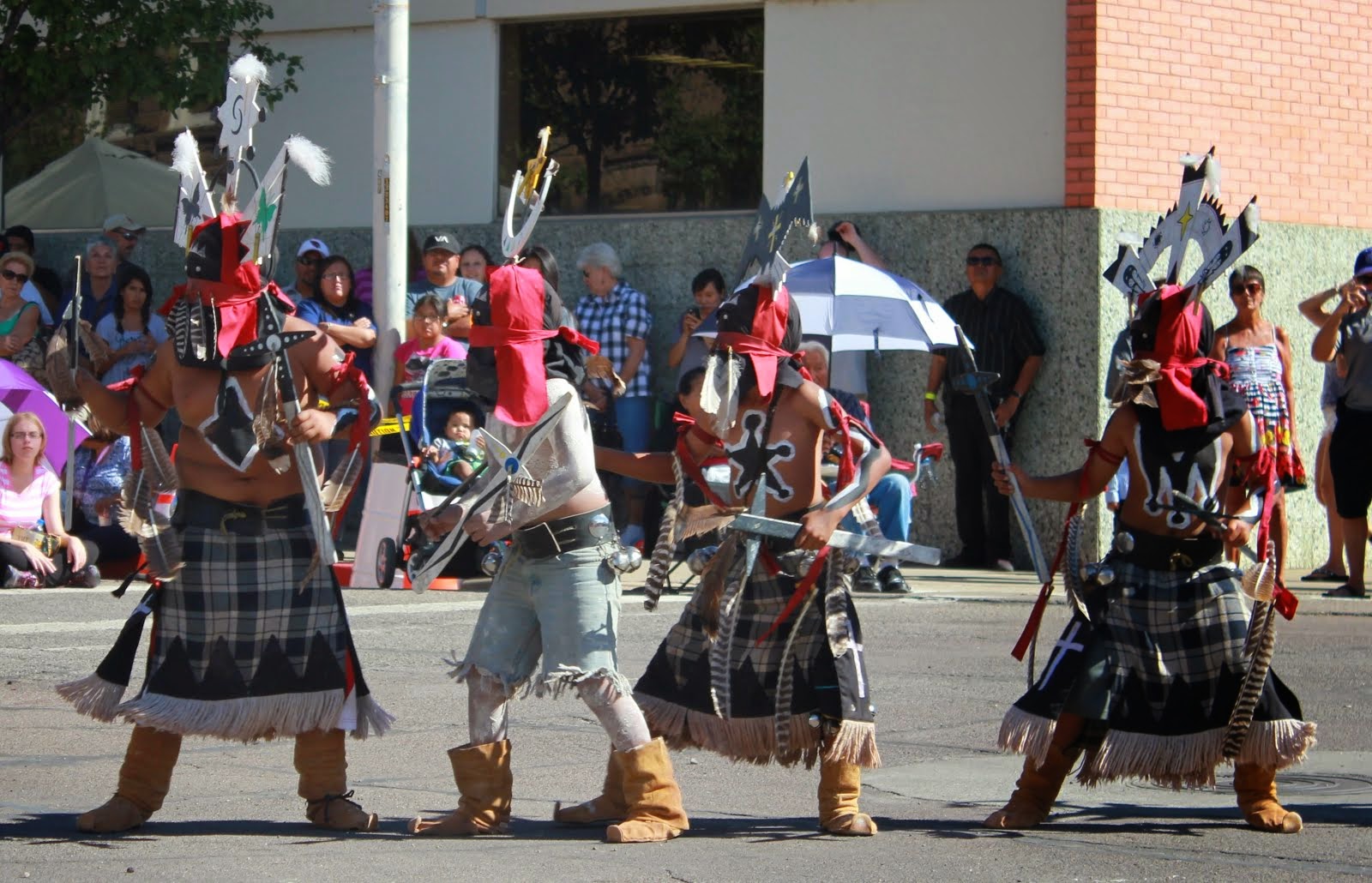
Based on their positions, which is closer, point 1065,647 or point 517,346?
point 517,346

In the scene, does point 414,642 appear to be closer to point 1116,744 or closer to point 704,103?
point 1116,744

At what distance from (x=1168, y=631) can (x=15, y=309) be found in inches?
367

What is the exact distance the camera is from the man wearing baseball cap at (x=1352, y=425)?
1211 cm

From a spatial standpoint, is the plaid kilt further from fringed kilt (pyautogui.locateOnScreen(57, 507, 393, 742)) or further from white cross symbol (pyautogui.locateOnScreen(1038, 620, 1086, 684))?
white cross symbol (pyautogui.locateOnScreen(1038, 620, 1086, 684))

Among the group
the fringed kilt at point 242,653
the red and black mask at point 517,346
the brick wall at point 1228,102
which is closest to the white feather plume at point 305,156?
the red and black mask at point 517,346

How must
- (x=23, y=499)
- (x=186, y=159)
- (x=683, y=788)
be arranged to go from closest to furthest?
(x=186, y=159)
(x=683, y=788)
(x=23, y=499)

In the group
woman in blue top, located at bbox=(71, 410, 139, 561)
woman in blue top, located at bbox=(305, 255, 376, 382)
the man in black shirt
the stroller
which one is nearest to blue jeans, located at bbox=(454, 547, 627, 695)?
the stroller

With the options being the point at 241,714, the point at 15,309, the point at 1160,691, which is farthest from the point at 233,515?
the point at 15,309

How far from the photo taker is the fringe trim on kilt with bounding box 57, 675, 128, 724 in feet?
19.1

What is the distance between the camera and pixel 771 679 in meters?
5.93

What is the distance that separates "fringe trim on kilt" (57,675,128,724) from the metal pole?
6903 millimetres

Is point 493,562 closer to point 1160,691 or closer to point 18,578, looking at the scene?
point 1160,691

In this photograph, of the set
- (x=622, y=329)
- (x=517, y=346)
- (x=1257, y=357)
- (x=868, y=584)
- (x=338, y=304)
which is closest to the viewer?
(x=517, y=346)

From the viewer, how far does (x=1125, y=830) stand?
19.8ft
